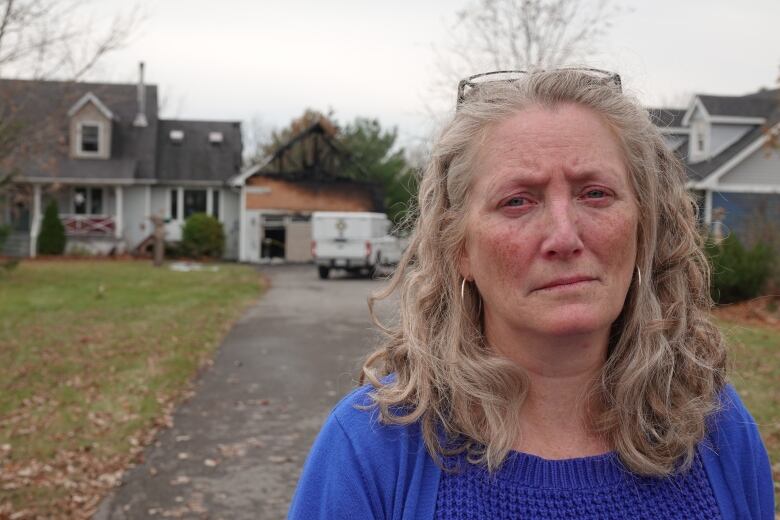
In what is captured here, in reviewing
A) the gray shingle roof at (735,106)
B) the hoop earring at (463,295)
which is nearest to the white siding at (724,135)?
the gray shingle roof at (735,106)

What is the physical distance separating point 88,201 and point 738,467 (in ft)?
140

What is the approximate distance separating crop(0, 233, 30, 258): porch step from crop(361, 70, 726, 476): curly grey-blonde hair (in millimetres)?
39255

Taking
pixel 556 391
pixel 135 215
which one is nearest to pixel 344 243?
pixel 135 215

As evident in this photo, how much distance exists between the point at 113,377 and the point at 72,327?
206 inches

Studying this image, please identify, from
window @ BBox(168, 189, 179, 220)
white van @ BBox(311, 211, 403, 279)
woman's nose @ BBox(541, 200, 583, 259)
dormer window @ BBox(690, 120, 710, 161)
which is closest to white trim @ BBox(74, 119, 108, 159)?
window @ BBox(168, 189, 179, 220)

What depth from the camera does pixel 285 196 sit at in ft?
136

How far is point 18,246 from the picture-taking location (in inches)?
1537

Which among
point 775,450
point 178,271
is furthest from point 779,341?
point 178,271

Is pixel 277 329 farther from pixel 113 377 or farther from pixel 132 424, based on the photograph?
pixel 132 424

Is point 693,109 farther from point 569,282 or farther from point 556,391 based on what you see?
point 569,282

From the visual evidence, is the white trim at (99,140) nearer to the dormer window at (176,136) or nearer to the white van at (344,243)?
the dormer window at (176,136)

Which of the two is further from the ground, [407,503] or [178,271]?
[407,503]

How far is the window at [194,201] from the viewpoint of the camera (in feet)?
140

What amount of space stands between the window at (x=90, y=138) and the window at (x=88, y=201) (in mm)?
1925
